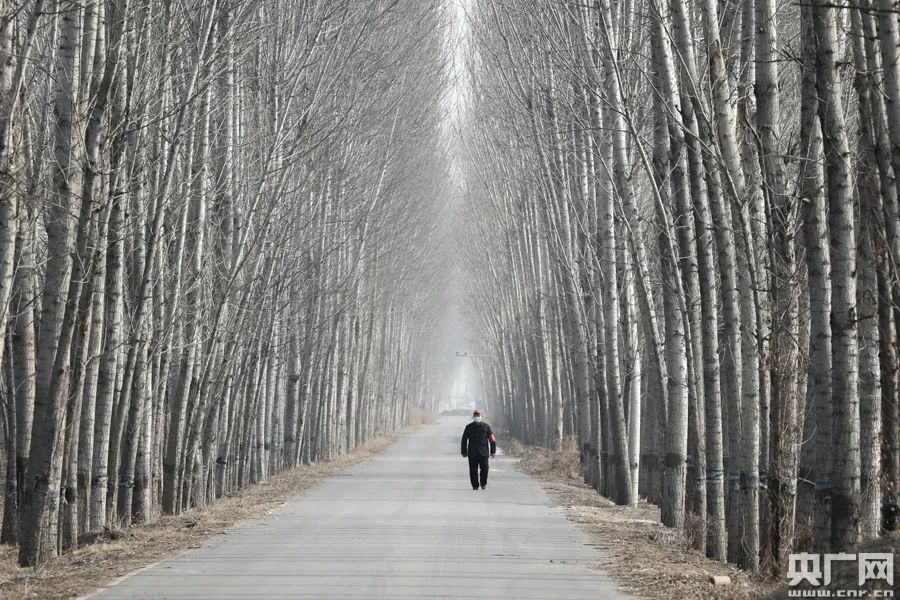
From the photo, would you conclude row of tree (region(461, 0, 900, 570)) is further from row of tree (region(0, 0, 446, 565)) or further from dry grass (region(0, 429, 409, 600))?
dry grass (region(0, 429, 409, 600))

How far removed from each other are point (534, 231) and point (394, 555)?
74.5ft

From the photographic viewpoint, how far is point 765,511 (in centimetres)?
1127

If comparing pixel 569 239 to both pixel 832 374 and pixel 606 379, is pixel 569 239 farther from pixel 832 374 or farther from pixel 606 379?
pixel 832 374

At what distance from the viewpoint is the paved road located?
9.84 meters

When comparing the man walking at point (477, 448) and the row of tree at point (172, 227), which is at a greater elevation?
the row of tree at point (172, 227)

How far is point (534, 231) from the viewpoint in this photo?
3438 centimetres

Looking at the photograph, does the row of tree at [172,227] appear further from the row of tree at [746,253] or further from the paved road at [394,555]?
the row of tree at [746,253]

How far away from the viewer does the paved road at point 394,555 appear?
984 cm

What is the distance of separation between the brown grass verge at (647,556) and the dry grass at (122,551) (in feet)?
14.8

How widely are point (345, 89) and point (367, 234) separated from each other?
35.6 ft

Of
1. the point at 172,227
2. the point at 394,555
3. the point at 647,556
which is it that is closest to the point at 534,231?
the point at 172,227

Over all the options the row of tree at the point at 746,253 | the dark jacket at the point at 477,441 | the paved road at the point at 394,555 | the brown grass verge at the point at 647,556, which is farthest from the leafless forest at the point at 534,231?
the dark jacket at the point at 477,441

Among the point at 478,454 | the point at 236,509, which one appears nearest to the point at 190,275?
the point at 236,509

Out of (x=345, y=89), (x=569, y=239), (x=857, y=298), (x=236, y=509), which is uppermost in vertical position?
(x=345, y=89)
